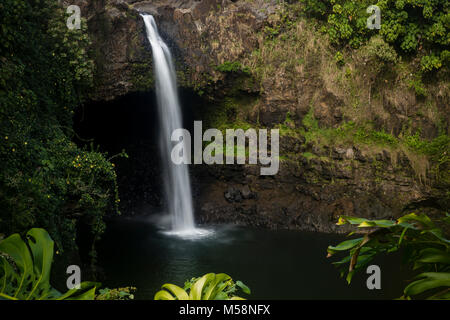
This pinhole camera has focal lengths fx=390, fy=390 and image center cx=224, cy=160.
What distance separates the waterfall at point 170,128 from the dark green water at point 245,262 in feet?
4.11

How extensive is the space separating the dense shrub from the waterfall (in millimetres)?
2939

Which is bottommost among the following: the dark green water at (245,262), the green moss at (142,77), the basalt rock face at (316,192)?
the dark green water at (245,262)

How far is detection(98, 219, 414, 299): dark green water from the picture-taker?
729 cm

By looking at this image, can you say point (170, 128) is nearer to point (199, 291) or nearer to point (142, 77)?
point (142, 77)

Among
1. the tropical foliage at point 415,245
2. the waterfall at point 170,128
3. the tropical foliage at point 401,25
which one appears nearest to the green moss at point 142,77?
the waterfall at point 170,128

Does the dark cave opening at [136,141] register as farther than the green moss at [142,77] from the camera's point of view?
Yes

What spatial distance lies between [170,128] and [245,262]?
522 cm

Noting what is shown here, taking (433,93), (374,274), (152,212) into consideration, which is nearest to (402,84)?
(433,93)

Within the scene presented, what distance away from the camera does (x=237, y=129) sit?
13.0 meters

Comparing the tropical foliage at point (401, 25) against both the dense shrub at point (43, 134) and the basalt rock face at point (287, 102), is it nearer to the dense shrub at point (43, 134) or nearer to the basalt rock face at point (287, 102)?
the basalt rock face at point (287, 102)

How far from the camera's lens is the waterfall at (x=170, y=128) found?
38.1 feet

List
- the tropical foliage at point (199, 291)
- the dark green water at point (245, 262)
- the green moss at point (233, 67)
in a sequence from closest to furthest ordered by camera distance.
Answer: the tropical foliage at point (199, 291), the dark green water at point (245, 262), the green moss at point (233, 67)

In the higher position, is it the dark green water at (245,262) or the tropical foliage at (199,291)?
the tropical foliage at (199,291)

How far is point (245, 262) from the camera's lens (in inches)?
344
